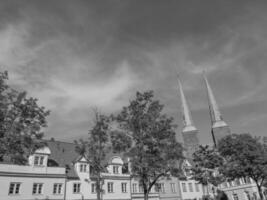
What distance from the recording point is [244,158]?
40.9 m

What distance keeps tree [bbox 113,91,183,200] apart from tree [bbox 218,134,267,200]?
18133 millimetres

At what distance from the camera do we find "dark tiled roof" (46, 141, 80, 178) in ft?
120

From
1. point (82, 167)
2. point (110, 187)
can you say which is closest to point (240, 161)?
point (110, 187)

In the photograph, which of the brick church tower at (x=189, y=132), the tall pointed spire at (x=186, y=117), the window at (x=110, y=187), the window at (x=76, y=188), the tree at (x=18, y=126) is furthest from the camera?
the tall pointed spire at (x=186, y=117)

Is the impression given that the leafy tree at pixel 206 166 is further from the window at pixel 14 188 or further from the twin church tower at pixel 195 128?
the twin church tower at pixel 195 128

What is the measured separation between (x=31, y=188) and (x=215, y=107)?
11622 centimetres

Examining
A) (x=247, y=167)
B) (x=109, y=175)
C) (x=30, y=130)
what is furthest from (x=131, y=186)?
(x=30, y=130)

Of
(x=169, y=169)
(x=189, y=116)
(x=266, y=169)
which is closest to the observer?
(x=169, y=169)

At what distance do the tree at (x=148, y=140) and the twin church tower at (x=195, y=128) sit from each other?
83212 mm

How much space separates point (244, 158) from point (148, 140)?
23.8m

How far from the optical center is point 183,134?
12444 cm

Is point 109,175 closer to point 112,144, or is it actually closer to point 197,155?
point 112,144

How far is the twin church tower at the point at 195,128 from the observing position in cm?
11569

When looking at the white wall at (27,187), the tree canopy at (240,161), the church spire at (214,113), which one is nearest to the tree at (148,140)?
the white wall at (27,187)
